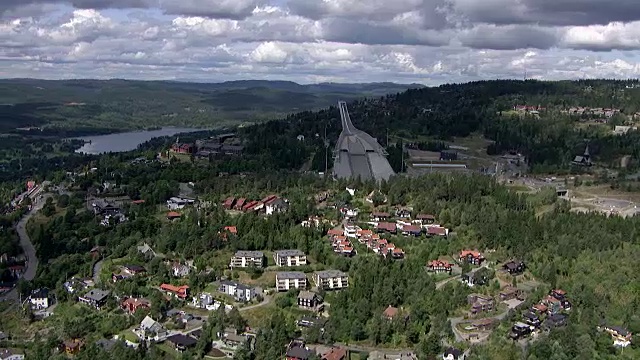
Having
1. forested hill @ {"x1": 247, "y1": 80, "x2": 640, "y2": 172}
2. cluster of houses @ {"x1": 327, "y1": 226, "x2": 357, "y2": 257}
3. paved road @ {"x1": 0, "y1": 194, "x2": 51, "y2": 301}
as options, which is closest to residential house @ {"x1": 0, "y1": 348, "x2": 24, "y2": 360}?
paved road @ {"x1": 0, "y1": 194, "x2": 51, "y2": 301}

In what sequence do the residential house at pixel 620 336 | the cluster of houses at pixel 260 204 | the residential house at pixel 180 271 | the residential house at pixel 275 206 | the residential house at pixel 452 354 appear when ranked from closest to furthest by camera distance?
the residential house at pixel 452 354
the residential house at pixel 620 336
the residential house at pixel 180 271
the residential house at pixel 275 206
the cluster of houses at pixel 260 204

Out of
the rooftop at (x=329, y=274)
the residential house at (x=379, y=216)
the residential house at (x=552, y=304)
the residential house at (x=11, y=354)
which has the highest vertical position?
the residential house at (x=379, y=216)

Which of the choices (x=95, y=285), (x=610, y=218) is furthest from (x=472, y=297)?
(x=95, y=285)

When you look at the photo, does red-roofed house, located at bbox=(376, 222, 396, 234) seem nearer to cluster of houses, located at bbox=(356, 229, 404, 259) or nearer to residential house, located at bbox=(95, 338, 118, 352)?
cluster of houses, located at bbox=(356, 229, 404, 259)

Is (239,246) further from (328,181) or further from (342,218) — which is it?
(328,181)

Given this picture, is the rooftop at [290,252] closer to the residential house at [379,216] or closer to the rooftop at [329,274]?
the rooftop at [329,274]

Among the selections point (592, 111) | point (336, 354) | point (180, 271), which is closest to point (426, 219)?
point (180, 271)

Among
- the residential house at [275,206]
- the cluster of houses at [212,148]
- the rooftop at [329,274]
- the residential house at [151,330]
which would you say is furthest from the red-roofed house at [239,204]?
the cluster of houses at [212,148]

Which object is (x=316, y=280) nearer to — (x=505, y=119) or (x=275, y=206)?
(x=275, y=206)
